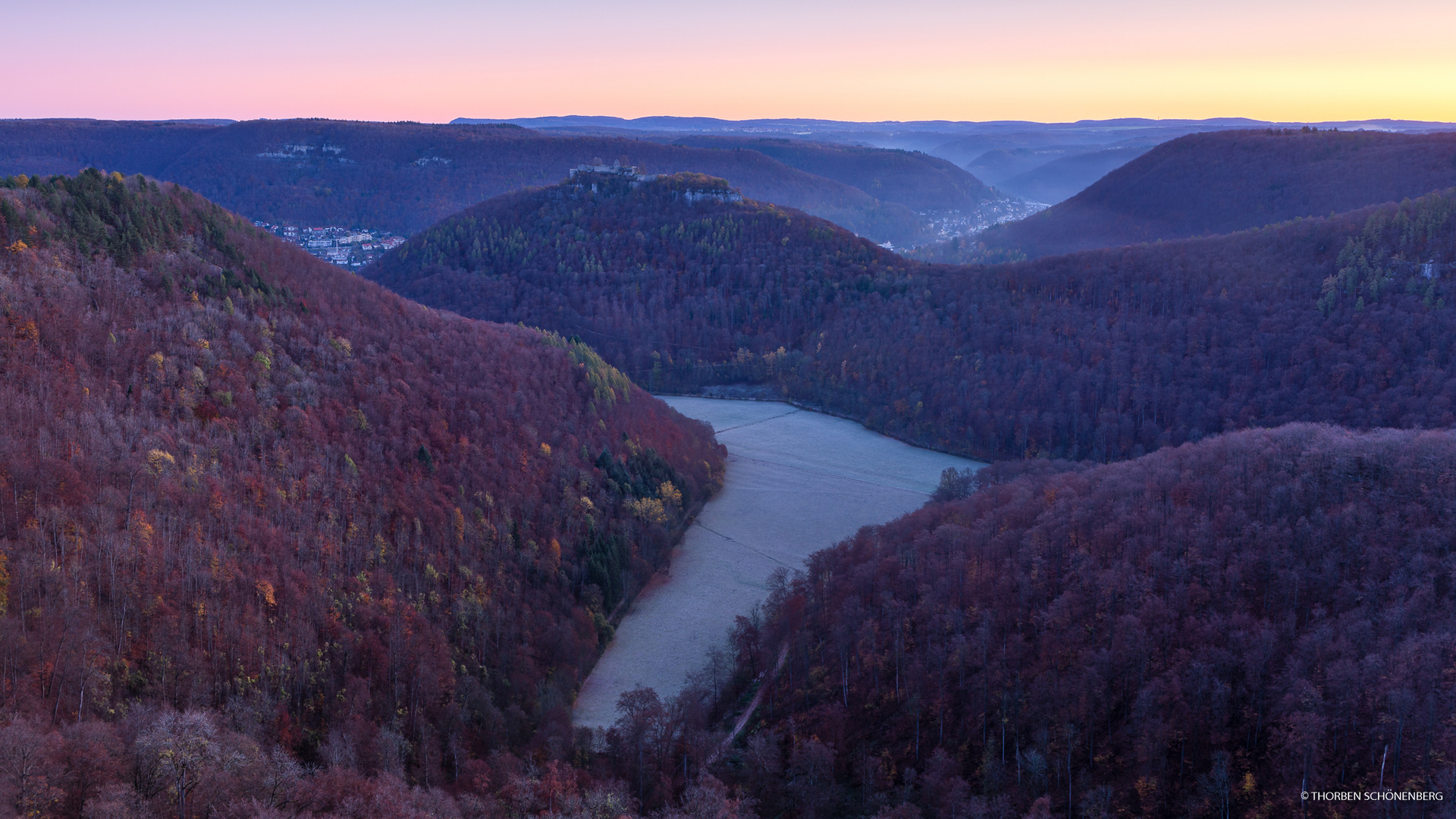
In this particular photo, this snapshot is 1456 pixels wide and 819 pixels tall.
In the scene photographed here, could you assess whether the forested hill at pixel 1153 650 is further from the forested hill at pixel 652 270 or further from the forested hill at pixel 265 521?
the forested hill at pixel 652 270

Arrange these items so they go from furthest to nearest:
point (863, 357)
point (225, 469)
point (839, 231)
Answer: point (839, 231) → point (863, 357) → point (225, 469)

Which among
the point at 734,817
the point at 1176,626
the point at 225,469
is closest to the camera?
the point at 734,817

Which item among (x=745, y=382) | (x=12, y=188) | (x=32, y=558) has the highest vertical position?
(x=12, y=188)

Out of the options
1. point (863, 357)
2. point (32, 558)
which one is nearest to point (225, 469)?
point (32, 558)

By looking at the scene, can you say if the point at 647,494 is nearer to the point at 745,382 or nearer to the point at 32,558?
the point at 32,558

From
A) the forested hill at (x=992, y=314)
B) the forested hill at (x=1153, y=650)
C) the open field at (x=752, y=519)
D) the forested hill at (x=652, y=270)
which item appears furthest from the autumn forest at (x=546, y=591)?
the forested hill at (x=652, y=270)

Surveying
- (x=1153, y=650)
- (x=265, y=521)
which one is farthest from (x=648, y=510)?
(x=1153, y=650)

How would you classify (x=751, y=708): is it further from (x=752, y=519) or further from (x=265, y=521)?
(x=752, y=519)
